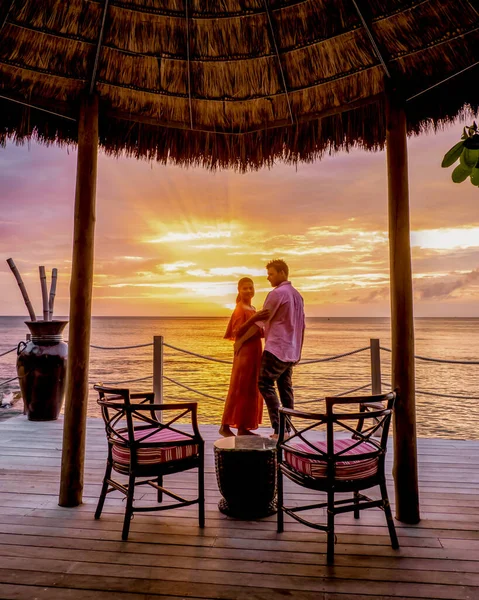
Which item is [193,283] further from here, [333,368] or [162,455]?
[162,455]

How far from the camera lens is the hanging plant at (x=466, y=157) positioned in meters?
0.94

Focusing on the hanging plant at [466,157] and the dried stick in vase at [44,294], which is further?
the dried stick in vase at [44,294]

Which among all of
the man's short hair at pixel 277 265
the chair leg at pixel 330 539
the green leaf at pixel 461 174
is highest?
the man's short hair at pixel 277 265

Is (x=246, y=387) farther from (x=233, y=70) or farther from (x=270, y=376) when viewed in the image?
(x=233, y=70)

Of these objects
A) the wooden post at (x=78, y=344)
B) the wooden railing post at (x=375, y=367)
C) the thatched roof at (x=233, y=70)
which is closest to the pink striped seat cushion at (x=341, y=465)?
the wooden post at (x=78, y=344)

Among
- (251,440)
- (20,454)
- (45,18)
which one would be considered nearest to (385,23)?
(45,18)

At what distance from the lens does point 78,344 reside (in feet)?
9.12

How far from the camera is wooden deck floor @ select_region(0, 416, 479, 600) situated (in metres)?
1.86

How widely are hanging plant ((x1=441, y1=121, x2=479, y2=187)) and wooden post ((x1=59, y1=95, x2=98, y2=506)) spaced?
2274 millimetres

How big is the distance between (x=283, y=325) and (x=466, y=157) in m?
2.75

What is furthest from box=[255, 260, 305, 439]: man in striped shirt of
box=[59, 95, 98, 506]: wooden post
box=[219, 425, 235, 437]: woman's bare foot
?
box=[59, 95, 98, 506]: wooden post

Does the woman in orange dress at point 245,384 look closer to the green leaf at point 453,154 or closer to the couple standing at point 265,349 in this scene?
the couple standing at point 265,349

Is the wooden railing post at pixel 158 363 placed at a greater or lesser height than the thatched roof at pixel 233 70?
lesser

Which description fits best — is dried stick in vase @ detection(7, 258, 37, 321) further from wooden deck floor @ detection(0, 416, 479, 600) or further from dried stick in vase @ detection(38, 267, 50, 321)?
wooden deck floor @ detection(0, 416, 479, 600)
